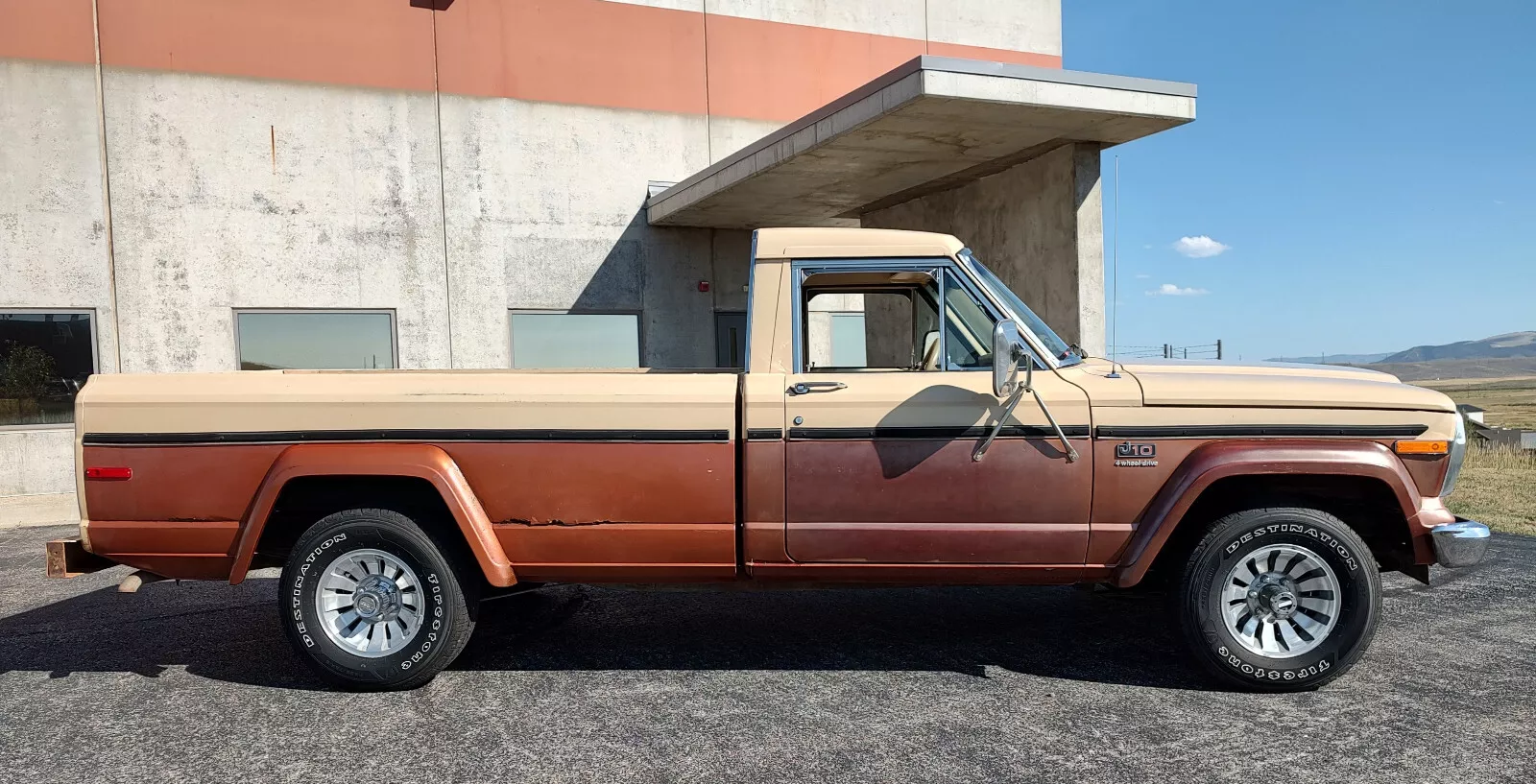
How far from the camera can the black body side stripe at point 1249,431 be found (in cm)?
404

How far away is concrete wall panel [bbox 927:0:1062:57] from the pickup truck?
408 inches

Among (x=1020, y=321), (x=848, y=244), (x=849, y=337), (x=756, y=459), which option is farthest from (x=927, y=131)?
(x=756, y=459)

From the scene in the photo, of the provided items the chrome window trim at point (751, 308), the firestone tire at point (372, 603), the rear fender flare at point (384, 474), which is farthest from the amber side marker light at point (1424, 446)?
the firestone tire at point (372, 603)

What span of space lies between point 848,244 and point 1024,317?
91 cm

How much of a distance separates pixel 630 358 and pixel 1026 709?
9.11 m

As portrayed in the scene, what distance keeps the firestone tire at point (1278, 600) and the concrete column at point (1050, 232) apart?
5357 mm

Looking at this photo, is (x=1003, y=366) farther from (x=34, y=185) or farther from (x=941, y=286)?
(x=34, y=185)

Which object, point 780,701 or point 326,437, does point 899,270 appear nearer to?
point 780,701

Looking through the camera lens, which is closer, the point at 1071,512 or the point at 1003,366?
the point at 1003,366

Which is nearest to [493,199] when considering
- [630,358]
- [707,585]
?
[630,358]

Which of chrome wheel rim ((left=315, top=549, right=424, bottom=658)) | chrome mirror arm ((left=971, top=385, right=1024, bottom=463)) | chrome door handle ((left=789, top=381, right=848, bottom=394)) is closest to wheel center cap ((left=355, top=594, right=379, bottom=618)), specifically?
chrome wheel rim ((left=315, top=549, right=424, bottom=658))

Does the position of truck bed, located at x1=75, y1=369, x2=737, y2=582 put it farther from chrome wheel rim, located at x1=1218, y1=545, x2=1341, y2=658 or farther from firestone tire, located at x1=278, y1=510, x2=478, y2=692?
chrome wheel rim, located at x1=1218, y1=545, x2=1341, y2=658

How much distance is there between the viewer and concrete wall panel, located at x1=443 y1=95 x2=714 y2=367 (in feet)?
37.0

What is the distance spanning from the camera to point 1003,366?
372cm
